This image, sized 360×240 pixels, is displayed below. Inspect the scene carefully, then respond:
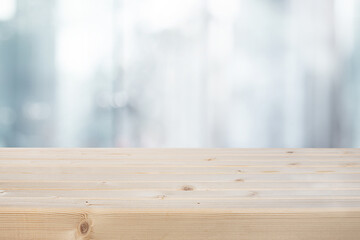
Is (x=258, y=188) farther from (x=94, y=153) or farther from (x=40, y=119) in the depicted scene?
(x=40, y=119)

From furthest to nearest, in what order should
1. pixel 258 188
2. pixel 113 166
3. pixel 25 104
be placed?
pixel 25 104
pixel 113 166
pixel 258 188

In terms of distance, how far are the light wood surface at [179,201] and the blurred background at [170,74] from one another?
142cm

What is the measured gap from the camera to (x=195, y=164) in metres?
1.02

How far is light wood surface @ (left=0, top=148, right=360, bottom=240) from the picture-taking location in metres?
0.64

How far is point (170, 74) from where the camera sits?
95.2 inches

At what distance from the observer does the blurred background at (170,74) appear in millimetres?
2385

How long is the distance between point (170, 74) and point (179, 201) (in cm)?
179

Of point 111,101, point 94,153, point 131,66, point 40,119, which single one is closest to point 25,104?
point 40,119

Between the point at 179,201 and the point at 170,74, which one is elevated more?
the point at 170,74

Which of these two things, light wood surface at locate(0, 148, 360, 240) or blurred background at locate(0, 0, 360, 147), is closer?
light wood surface at locate(0, 148, 360, 240)

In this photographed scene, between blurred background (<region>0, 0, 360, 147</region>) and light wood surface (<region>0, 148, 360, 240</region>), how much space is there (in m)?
1.42

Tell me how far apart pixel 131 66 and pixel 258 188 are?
69.8 inches

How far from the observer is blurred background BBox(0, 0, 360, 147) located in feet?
7.82

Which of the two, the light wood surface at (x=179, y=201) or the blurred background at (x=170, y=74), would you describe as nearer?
the light wood surface at (x=179, y=201)
